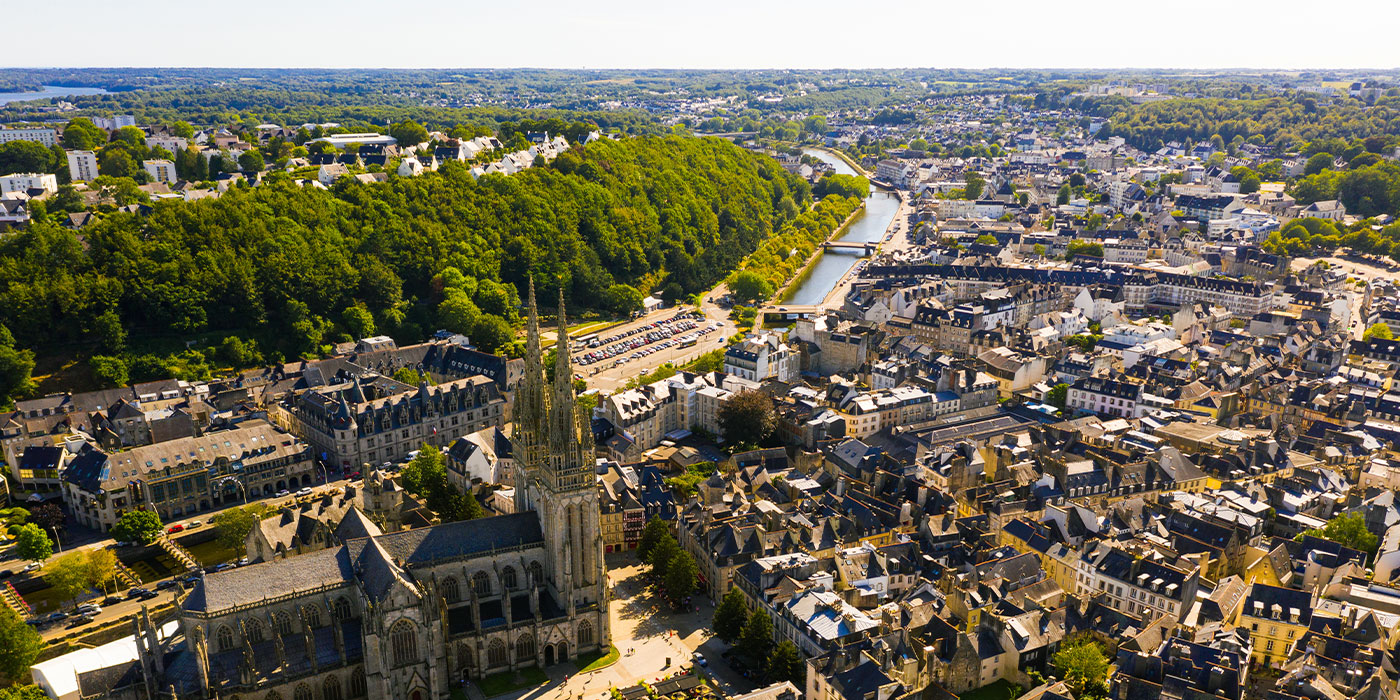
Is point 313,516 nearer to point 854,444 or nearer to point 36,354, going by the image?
Result: point 854,444

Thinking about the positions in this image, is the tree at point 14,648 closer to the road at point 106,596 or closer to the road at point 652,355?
the road at point 106,596

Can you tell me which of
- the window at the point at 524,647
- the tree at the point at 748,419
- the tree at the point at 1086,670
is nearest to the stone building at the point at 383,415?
the tree at the point at 748,419

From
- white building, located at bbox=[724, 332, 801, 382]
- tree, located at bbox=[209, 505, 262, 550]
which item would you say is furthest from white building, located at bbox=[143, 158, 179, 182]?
tree, located at bbox=[209, 505, 262, 550]

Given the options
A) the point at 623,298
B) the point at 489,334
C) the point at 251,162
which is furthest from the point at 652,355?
the point at 251,162

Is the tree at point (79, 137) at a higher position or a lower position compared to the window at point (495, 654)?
higher

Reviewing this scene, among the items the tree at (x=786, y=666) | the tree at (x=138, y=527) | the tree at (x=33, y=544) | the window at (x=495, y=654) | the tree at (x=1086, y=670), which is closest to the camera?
the tree at (x=1086, y=670)

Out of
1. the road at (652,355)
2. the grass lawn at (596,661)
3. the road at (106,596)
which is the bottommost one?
the grass lawn at (596,661)

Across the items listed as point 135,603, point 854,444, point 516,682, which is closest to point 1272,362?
point 854,444

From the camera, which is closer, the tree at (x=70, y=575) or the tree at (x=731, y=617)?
the tree at (x=731, y=617)
